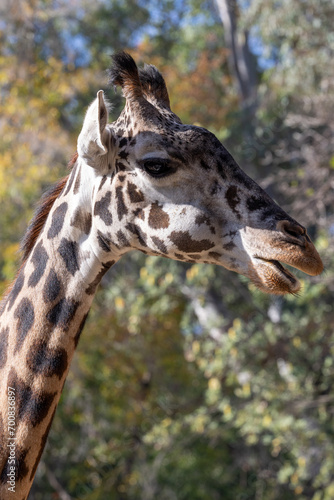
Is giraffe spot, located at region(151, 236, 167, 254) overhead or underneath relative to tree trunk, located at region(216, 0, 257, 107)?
underneath

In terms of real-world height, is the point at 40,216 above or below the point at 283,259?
above

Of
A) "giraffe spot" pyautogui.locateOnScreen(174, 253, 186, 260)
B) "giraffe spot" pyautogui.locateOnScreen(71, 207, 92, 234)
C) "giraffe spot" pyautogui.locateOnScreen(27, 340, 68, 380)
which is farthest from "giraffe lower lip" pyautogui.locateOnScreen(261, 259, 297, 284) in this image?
"giraffe spot" pyautogui.locateOnScreen(27, 340, 68, 380)

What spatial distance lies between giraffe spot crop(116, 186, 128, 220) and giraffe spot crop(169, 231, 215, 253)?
22 centimetres

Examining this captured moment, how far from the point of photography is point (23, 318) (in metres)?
2.49

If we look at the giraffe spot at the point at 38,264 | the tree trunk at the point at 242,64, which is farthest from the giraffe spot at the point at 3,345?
the tree trunk at the point at 242,64

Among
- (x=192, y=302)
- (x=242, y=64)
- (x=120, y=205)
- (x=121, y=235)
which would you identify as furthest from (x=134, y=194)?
(x=242, y=64)

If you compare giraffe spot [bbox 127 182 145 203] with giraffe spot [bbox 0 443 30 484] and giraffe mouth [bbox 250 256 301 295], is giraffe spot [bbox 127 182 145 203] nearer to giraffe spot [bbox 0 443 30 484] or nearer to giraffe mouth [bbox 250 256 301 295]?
giraffe mouth [bbox 250 256 301 295]

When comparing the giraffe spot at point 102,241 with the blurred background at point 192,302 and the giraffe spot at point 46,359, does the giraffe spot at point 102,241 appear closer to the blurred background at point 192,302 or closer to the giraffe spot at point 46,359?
the giraffe spot at point 46,359

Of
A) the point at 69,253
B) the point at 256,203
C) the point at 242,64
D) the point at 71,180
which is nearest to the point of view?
the point at 256,203

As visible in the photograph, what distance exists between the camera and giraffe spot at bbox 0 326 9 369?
248 centimetres

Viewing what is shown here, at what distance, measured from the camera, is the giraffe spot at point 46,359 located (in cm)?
237

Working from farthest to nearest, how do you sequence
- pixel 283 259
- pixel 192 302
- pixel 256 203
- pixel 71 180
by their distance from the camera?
pixel 192 302 → pixel 71 180 → pixel 256 203 → pixel 283 259

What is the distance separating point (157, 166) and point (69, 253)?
0.53m

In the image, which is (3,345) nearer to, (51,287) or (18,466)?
(51,287)
